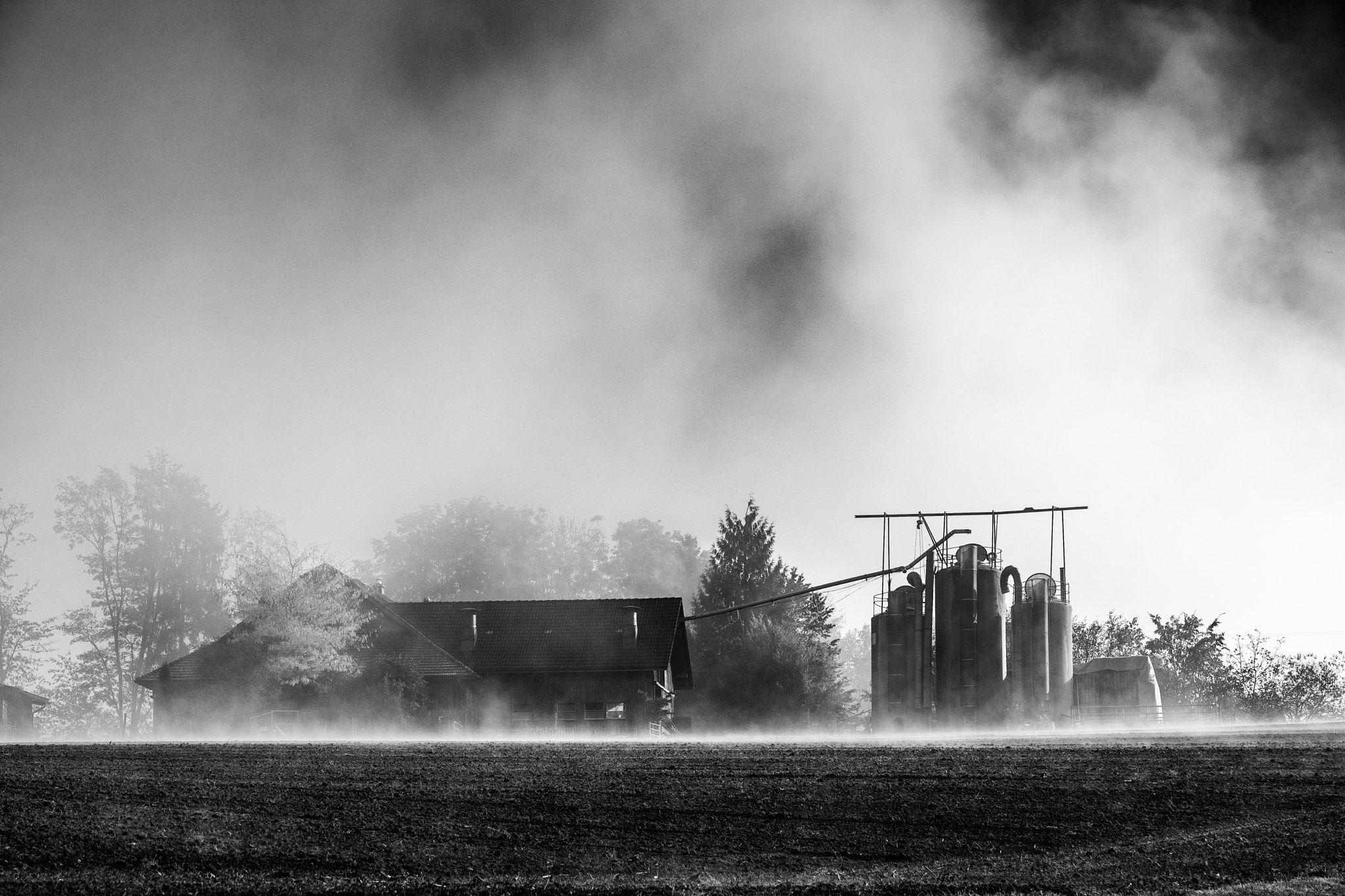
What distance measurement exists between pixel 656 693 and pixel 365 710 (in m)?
14.0

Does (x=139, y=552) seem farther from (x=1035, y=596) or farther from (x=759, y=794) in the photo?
(x=759, y=794)

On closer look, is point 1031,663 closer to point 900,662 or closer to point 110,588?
point 900,662

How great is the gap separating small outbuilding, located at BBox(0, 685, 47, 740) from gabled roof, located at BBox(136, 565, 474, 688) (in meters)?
14.0

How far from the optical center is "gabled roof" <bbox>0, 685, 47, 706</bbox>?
63906 mm

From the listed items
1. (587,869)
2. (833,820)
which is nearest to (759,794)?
(833,820)

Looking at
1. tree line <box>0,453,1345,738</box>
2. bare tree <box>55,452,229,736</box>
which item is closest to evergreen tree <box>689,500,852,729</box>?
tree line <box>0,453,1345,738</box>

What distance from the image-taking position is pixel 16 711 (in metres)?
64.4

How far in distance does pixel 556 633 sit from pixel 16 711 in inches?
1120

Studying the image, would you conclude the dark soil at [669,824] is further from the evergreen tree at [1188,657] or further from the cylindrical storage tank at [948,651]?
the evergreen tree at [1188,657]

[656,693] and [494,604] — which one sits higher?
[494,604]

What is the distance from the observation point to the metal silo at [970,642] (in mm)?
46625

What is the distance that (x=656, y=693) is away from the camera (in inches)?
2251

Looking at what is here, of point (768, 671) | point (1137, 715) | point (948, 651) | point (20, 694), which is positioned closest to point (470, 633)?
point (768, 671)

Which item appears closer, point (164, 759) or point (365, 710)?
point (164, 759)
